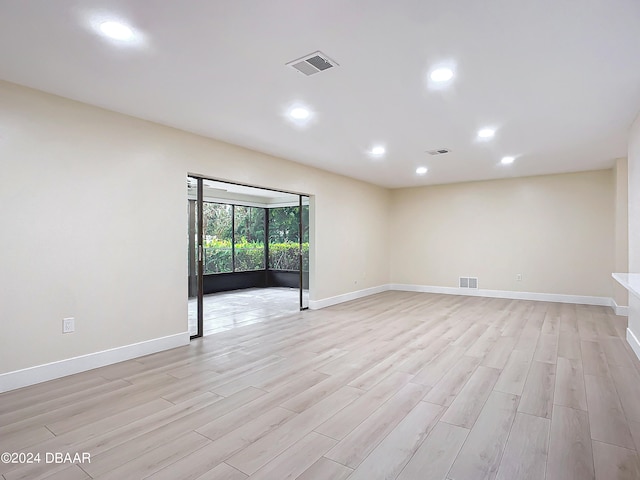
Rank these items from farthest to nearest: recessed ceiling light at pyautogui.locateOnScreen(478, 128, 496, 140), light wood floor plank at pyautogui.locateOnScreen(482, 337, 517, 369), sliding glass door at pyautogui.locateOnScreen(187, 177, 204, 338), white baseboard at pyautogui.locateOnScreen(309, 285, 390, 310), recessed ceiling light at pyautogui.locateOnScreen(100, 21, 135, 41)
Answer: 1. white baseboard at pyautogui.locateOnScreen(309, 285, 390, 310)
2. sliding glass door at pyautogui.locateOnScreen(187, 177, 204, 338)
3. recessed ceiling light at pyautogui.locateOnScreen(478, 128, 496, 140)
4. light wood floor plank at pyautogui.locateOnScreen(482, 337, 517, 369)
5. recessed ceiling light at pyautogui.locateOnScreen(100, 21, 135, 41)

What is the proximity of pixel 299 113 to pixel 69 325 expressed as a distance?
3.03 metres

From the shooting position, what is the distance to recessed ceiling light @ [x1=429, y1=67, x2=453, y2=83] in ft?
8.99

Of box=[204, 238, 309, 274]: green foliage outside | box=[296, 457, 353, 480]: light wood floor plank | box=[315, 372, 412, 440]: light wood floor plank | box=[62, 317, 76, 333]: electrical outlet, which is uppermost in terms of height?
box=[204, 238, 309, 274]: green foliage outside

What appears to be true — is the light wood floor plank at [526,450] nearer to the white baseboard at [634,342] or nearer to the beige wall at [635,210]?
the white baseboard at [634,342]

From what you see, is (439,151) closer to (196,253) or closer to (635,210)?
(635,210)

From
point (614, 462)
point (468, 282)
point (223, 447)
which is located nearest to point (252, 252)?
point (468, 282)

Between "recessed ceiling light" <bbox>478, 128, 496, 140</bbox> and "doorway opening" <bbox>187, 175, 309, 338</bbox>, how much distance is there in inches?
122

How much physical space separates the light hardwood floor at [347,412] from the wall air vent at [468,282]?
3298mm

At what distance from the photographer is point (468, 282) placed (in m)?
7.82

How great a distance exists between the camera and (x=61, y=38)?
7.50 ft

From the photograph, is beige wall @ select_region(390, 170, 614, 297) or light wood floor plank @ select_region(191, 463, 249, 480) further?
beige wall @ select_region(390, 170, 614, 297)

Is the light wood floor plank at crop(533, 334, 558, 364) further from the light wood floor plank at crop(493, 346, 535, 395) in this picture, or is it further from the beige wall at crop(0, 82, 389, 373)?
the beige wall at crop(0, 82, 389, 373)

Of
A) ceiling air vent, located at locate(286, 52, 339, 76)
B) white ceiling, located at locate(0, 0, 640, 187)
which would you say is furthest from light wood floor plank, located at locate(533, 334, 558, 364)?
ceiling air vent, located at locate(286, 52, 339, 76)

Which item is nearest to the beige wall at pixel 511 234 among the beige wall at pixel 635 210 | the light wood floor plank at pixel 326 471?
the beige wall at pixel 635 210
